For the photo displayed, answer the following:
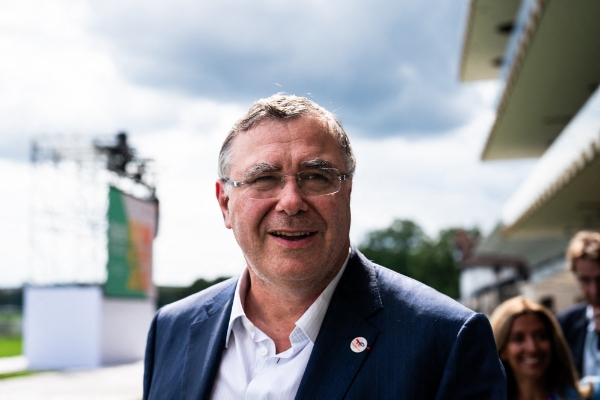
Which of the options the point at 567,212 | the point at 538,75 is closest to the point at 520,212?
the point at 567,212

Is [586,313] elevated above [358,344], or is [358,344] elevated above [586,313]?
[358,344]

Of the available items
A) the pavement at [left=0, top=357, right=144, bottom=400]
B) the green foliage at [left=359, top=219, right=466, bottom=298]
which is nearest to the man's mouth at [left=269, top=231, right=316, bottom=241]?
the pavement at [left=0, top=357, right=144, bottom=400]

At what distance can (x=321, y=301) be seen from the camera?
225 cm

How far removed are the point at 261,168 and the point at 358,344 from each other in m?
0.66

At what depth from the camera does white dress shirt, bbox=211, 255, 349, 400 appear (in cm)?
214

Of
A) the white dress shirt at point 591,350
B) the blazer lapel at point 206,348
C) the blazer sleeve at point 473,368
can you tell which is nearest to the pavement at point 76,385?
the white dress shirt at point 591,350

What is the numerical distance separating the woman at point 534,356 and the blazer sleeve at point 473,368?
181 centimetres


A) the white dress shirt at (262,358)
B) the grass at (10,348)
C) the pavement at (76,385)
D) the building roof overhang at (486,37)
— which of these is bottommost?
the grass at (10,348)

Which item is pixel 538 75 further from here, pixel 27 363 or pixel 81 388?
pixel 27 363

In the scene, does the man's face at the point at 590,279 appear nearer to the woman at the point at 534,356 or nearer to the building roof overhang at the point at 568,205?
the woman at the point at 534,356

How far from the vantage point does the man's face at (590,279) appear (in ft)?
13.6

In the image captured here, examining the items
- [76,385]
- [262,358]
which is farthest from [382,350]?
[76,385]

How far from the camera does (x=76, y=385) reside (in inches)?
601

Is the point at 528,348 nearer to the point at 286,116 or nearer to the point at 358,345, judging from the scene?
the point at 358,345
